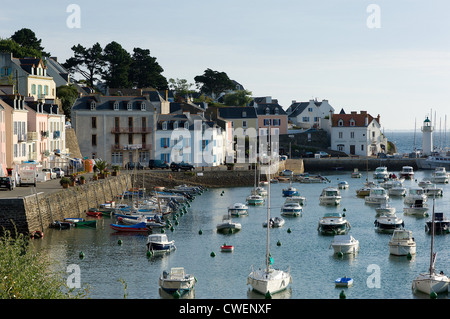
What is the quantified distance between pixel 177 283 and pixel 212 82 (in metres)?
137

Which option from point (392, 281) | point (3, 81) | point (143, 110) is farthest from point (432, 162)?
point (392, 281)

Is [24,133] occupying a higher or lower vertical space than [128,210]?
higher

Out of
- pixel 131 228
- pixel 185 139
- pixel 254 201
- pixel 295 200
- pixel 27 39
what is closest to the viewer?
pixel 131 228

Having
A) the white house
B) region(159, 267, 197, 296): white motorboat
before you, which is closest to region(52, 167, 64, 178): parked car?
region(159, 267, 197, 296): white motorboat

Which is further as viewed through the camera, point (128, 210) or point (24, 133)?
point (24, 133)

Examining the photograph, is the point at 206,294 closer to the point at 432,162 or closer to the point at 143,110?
the point at 143,110

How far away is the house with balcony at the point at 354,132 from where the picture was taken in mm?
142875

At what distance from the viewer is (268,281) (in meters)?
38.5

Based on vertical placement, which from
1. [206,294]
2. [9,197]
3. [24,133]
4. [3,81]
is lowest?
[206,294]

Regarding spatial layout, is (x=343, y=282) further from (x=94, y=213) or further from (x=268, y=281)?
(x=94, y=213)

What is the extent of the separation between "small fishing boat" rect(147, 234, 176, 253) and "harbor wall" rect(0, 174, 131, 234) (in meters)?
9.95

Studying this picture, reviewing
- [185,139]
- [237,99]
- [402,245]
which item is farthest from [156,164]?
[237,99]
